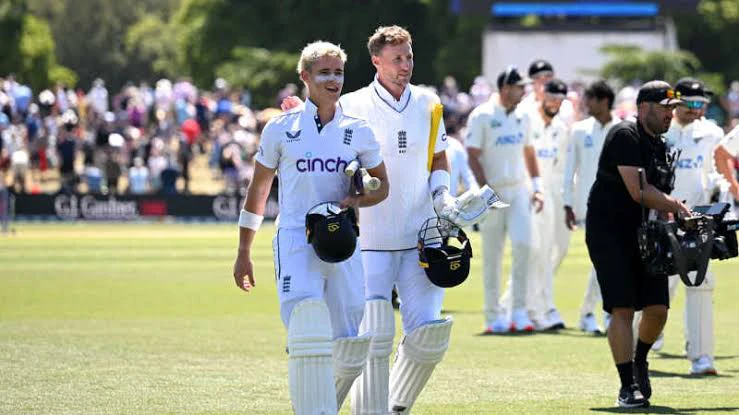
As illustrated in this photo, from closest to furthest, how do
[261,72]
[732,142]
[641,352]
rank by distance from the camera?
[641,352]
[732,142]
[261,72]

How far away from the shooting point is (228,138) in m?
45.9

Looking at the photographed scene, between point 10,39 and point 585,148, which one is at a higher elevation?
point 10,39

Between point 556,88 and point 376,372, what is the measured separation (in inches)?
297

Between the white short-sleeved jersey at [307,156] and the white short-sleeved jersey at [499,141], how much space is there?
684 cm

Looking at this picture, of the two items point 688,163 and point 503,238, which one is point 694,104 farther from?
point 503,238

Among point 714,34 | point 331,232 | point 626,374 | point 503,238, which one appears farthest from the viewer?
point 714,34

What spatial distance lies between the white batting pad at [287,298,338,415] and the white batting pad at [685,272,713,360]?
4.79 m

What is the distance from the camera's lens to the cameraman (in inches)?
428

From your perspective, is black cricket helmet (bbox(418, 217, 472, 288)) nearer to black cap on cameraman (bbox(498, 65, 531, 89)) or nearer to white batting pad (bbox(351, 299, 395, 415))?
white batting pad (bbox(351, 299, 395, 415))

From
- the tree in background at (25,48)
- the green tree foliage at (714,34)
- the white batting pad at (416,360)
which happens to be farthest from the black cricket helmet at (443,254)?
the tree in background at (25,48)

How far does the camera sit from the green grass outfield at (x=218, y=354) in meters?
11.0

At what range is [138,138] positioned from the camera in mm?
45750

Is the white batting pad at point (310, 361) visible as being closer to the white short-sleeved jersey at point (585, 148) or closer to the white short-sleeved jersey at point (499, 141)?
the white short-sleeved jersey at point (499, 141)

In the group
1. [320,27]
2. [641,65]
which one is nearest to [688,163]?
[641,65]
